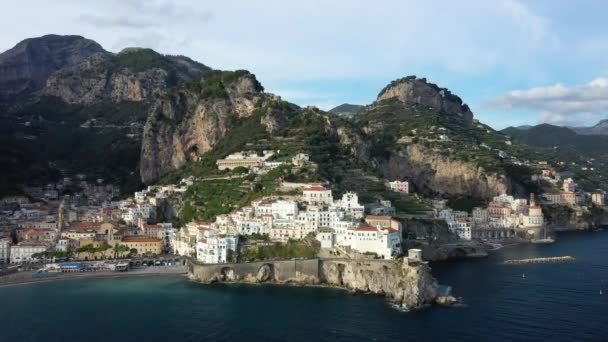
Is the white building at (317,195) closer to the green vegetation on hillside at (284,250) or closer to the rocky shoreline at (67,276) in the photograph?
the green vegetation on hillside at (284,250)

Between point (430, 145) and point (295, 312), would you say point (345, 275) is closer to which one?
point (295, 312)

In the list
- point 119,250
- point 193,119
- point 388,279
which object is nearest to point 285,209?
point 388,279

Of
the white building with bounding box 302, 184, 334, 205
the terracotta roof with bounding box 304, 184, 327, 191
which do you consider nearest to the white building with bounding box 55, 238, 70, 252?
the white building with bounding box 302, 184, 334, 205

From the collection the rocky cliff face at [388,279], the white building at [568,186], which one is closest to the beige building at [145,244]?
the rocky cliff face at [388,279]

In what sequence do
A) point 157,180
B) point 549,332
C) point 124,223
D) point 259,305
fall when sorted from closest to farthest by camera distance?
point 549,332
point 259,305
point 124,223
point 157,180

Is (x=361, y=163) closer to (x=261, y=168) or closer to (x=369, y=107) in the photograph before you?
(x=261, y=168)

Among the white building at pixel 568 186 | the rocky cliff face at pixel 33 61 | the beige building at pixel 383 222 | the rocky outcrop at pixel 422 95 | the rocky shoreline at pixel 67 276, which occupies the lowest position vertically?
the rocky shoreline at pixel 67 276

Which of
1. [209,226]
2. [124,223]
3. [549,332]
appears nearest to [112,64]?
[124,223]
